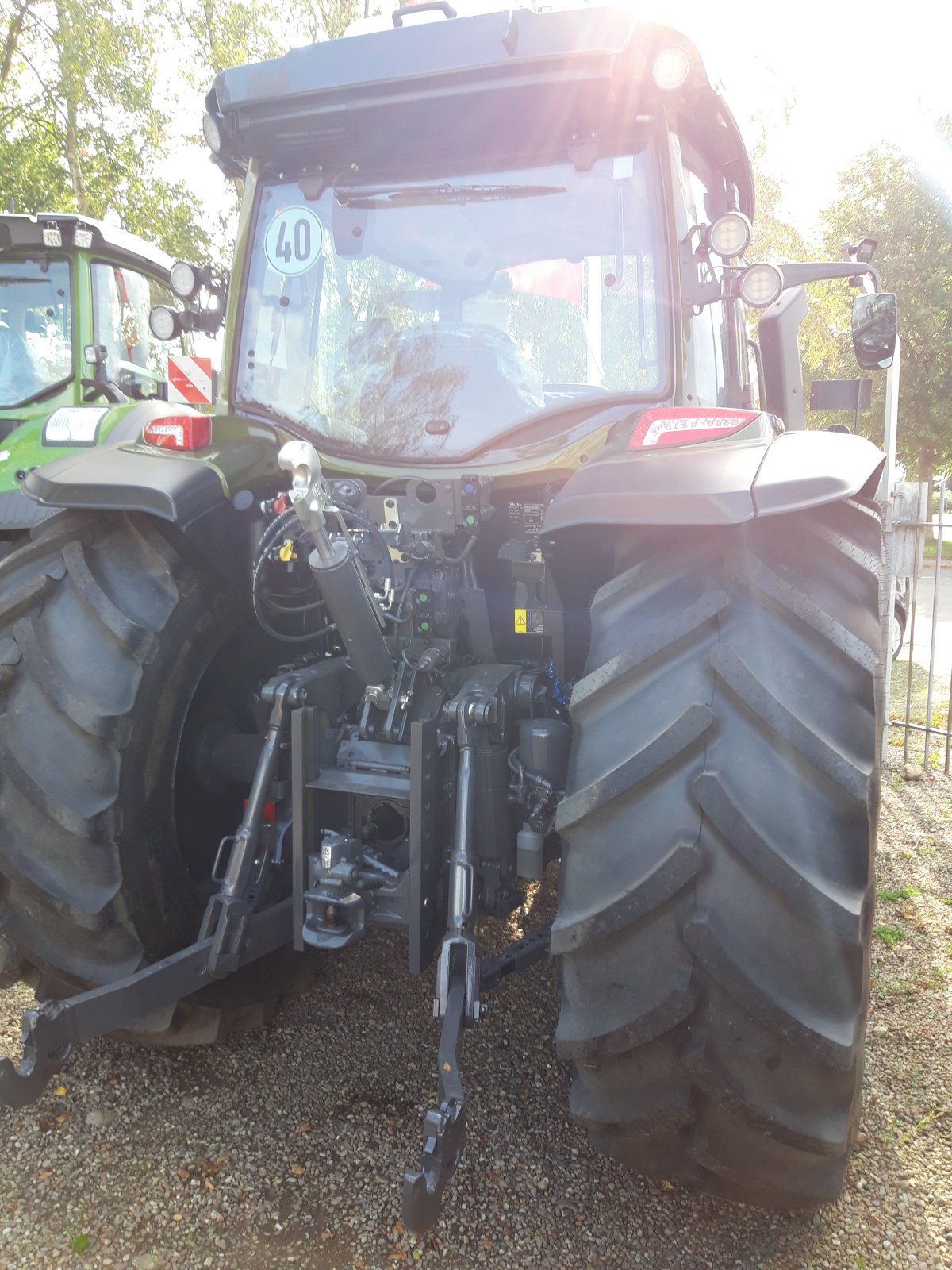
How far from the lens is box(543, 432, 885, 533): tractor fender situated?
1723mm

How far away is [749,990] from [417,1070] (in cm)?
135

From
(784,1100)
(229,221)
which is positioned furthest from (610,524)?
(229,221)

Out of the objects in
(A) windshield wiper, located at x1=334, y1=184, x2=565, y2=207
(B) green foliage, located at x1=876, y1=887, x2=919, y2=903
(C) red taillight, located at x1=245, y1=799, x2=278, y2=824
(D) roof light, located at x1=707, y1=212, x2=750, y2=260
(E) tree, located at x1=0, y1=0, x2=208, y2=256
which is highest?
(E) tree, located at x1=0, y1=0, x2=208, y2=256

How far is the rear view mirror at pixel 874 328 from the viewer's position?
3516mm

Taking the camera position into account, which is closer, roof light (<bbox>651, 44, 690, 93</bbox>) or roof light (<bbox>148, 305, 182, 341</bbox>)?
roof light (<bbox>651, 44, 690, 93</bbox>)

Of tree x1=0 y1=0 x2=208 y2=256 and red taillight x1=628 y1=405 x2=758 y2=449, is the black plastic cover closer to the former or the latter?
red taillight x1=628 y1=405 x2=758 y2=449

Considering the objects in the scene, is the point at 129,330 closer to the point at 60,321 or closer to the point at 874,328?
the point at 60,321

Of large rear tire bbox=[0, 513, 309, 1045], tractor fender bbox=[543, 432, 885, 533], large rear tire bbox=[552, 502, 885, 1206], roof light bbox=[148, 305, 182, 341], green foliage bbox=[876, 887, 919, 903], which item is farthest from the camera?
green foliage bbox=[876, 887, 919, 903]

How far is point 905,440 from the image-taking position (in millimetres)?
22625

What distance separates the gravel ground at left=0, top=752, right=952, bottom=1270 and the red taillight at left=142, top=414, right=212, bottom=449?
1.72 meters

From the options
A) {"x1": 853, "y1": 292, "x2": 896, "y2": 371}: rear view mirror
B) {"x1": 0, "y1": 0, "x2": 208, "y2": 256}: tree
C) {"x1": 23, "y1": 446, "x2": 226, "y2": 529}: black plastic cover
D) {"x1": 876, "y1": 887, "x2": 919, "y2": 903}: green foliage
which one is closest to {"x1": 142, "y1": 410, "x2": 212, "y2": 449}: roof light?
{"x1": 23, "y1": 446, "x2": 226, "y2": 529}: black plastic cover

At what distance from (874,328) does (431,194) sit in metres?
1.93

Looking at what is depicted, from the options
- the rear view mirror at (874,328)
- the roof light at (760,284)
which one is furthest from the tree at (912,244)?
the roof light at (760,284)

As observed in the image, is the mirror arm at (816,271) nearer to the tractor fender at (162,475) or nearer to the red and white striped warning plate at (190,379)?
the tractor fender at (162,475)
